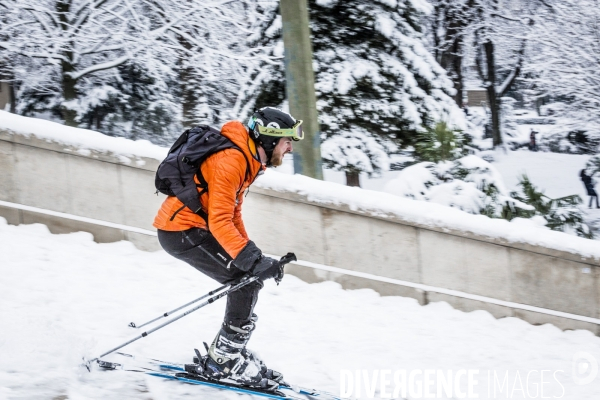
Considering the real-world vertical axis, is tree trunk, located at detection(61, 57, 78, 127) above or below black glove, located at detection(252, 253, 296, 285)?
→ above

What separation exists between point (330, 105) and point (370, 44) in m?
1.50

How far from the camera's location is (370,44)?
42.8 feet

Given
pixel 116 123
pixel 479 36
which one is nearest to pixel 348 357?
pixel 116 123

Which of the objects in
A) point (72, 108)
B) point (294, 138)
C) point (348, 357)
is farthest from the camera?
point (72, 108)

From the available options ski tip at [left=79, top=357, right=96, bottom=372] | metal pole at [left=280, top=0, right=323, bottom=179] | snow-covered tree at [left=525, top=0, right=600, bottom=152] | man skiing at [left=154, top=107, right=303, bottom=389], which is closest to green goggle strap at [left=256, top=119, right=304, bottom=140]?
man skiing at [left=154, top=107, right=303, bottom=389]

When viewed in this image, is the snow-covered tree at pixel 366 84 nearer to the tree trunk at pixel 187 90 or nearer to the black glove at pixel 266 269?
the tree trunk at pixel 187 90

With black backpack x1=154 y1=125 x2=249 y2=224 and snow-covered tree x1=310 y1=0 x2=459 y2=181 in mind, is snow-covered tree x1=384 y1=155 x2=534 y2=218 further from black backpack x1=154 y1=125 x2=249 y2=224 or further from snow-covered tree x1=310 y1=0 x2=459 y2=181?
black backpack x1=154 y1=125 x2=249 y2=224

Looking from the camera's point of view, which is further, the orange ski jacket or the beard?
the beard

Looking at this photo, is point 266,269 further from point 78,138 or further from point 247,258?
point 78,138

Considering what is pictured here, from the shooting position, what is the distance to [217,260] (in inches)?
180

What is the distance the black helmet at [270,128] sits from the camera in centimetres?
441

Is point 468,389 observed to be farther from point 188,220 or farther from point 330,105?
point 330,105

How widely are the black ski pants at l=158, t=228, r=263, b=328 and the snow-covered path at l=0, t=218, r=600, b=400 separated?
57cm

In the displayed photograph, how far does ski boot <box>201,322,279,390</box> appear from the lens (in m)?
4.59
